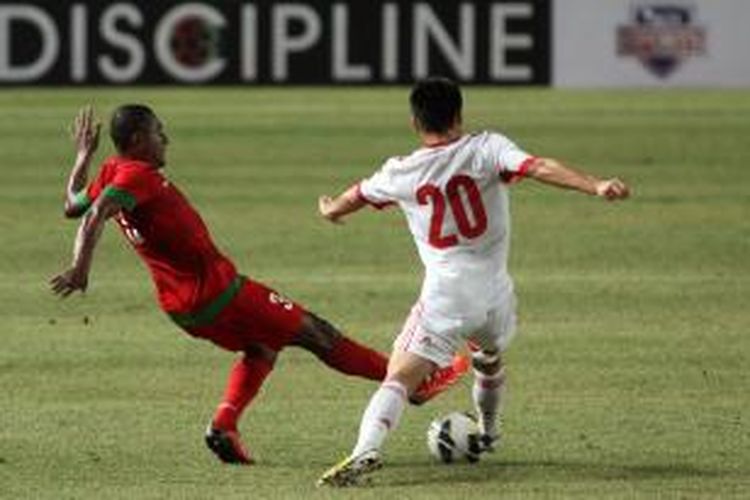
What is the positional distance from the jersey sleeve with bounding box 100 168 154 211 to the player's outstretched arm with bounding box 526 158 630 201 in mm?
1760

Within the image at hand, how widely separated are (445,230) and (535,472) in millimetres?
1136

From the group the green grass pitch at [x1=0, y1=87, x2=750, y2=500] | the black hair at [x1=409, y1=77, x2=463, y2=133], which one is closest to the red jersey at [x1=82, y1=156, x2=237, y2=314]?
the green grass pitch at [x1=0, y1=87, x2=750, y2=500]

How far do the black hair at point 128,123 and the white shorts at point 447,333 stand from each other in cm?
149

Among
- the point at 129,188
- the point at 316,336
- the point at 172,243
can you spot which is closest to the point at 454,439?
the point at 316,336

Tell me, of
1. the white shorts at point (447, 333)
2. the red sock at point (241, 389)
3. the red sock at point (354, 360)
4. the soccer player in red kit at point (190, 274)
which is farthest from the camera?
the red sock at point (354, 360)

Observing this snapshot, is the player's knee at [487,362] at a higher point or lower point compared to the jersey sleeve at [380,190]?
lower

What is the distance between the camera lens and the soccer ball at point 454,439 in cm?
1096

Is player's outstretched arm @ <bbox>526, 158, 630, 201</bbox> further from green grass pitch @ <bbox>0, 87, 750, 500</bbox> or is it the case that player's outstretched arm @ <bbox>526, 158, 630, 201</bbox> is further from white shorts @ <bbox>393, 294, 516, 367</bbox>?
green grass pitch @ <bbox>0, 87, 750, 500</bbox>

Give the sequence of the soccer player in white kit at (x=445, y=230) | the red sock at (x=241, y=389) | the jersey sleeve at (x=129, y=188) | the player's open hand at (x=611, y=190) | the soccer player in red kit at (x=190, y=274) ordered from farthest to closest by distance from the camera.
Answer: the red sock at (x=241, y=389) < the soccer player in red kit at (x=190, y=274) < the jersey sleeve at (x=129, y=188) < the soccer player in white kit at (x=445, y=230) < the player's open hand at (x=611, y=190)

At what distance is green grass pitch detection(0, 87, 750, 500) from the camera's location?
1079 centimetres

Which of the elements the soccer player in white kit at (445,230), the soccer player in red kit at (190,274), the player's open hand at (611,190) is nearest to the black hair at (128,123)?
the soccer player in red kit at (190,274)

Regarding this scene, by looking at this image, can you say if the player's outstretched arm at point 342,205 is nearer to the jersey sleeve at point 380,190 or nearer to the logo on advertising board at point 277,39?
the jersey sleeve at point 380,190

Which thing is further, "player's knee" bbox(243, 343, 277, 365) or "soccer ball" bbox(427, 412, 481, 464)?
"player's knee" bbox(243, 343, 277, 365)

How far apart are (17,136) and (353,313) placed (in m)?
13.6
